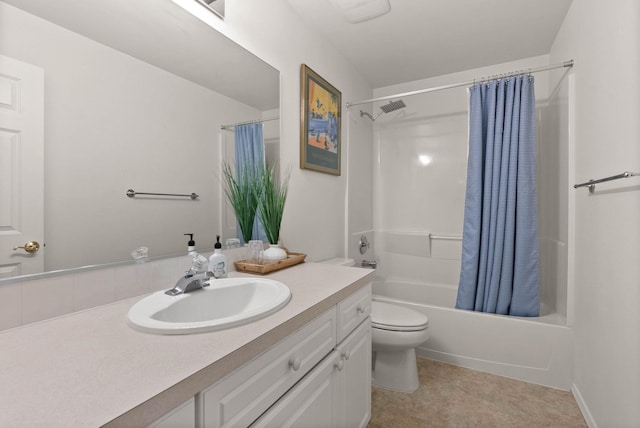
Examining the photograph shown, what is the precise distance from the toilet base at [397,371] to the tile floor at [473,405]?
4cm

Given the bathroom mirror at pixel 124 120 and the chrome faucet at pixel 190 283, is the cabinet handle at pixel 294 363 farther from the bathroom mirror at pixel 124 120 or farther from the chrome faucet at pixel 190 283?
the bathroom mirror at pixel 124 120

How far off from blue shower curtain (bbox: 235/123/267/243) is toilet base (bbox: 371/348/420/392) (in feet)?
3.50

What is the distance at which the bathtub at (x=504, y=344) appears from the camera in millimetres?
1806

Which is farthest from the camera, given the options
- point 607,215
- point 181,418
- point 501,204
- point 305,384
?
point 501,204

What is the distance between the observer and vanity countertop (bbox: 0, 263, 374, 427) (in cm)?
44

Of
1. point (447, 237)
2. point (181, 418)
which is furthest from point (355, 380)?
point (447, 237)

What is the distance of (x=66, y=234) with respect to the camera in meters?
0.84

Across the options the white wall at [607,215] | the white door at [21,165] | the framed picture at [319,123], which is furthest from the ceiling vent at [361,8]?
the white door at [21,165]

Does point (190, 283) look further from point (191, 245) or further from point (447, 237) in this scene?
point (447, 237)

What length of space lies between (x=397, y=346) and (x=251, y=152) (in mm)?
1354

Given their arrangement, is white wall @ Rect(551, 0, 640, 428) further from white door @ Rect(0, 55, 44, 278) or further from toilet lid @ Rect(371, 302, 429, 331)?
white door @ Rect(0, 55, 44, 278)

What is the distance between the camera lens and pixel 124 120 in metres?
0.96

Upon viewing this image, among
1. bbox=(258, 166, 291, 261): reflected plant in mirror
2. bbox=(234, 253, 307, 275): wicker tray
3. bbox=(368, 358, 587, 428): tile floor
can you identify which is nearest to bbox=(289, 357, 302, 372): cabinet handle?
bbox=(234, 253, 307, 275): wicker tray

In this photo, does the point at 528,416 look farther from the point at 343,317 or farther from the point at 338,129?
the point at 338,129
